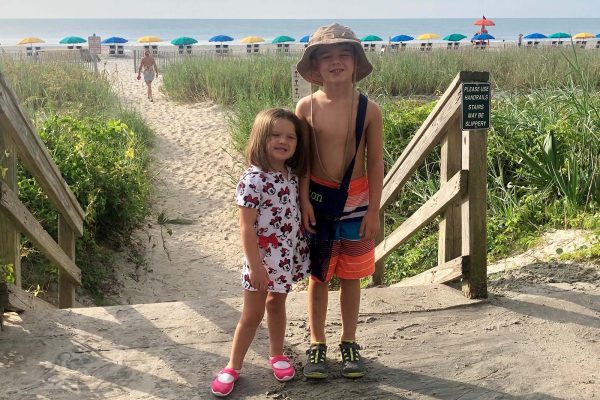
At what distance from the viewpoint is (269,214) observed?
286 centimetres

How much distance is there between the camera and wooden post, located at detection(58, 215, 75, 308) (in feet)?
15.9

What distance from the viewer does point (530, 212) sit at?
540 centimetres

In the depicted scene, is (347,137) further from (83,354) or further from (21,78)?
(21,78)

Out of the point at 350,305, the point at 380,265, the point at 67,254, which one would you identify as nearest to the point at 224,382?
the point at 350,305

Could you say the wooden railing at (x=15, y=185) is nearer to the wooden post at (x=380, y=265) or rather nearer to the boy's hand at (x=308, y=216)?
the boy's hand at (x=308, y=216)

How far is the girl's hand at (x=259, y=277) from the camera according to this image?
2.81 meters

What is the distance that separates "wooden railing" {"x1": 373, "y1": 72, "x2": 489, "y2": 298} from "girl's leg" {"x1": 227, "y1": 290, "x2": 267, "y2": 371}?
1.41 meters

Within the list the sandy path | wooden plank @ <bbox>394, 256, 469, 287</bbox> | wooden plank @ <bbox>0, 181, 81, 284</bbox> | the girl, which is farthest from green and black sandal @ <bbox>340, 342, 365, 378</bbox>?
the sandy path

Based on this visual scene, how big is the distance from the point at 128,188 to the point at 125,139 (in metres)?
3.00

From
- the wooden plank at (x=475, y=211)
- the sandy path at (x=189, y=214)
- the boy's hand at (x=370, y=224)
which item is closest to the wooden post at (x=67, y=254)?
the sandy path at (x=189, y=214)

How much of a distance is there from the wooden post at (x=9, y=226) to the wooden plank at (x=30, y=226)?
6cm

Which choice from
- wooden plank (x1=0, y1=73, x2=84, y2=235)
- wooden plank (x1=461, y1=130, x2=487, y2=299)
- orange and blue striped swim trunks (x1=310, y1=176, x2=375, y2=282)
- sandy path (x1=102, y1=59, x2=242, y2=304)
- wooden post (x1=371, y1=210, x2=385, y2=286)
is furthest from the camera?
sandy path (x1=102, y1=59, x2=242, y2=304)

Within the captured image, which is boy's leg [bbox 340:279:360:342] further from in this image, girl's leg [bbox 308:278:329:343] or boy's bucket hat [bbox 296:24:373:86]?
boy's bucket hat [bbox 296:24:373:86]

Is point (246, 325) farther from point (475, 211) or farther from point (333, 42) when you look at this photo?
point (475, 211)
